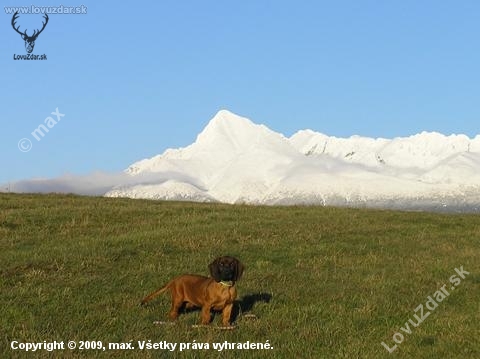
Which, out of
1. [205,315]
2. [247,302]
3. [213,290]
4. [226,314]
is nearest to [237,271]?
[213,290]

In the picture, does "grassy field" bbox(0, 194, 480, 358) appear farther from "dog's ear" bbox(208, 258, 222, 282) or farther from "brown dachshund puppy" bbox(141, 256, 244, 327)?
"dog's ear" bbox(208, 258, 222, 282)

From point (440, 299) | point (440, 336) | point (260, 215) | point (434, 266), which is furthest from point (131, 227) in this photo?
point (440, 336)

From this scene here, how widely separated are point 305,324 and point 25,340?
518 cm

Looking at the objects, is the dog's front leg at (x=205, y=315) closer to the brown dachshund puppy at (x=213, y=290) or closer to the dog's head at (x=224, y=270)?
the brown dachshund puppy at (x=213, y=290)

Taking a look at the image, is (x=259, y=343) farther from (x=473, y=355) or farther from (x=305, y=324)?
(x=473, y=355)

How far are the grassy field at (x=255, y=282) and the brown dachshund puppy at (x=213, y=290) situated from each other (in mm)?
331

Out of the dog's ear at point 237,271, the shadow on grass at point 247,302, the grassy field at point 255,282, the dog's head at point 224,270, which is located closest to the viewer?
the grassy field at point 255,282

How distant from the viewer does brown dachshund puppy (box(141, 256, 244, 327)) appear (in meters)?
10.7

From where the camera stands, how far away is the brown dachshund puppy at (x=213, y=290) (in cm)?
1072

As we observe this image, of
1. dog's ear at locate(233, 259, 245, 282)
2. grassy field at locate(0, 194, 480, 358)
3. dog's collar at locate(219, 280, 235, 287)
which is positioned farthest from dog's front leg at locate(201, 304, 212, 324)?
dog's ear at locate(233, 259, 245, 282)

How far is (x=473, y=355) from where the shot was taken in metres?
10.0

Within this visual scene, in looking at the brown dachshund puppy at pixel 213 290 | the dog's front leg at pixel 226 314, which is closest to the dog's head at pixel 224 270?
the brown dachshund puppy at pixel 213 290

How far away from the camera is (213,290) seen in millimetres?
10875

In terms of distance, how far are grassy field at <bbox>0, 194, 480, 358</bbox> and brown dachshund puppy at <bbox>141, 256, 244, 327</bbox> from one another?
331mm
